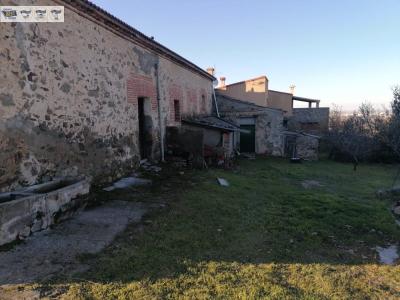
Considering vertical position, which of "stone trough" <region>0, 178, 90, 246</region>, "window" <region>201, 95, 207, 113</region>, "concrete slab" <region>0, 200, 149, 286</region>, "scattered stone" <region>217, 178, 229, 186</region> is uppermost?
"window" <region>201, 95, 207, 113</region>

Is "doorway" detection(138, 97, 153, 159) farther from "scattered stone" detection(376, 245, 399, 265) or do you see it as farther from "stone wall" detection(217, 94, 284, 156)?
"stone wall" detection(217, 94, 284, 156)

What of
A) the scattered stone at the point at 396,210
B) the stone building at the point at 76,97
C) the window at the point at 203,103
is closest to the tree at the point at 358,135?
the window at the point at 203,103

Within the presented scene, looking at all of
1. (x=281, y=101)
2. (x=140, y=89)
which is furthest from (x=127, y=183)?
(x=281, y=101)

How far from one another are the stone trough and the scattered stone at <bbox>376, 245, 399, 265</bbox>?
4706 mm

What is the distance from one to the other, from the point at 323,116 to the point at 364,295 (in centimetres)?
2517

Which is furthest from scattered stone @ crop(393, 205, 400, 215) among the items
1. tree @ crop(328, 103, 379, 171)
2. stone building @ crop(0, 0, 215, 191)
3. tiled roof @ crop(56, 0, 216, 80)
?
tree @ crop(328, 103, 379, 171)

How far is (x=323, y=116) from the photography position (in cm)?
2630

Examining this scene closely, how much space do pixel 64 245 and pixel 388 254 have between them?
15.3ft

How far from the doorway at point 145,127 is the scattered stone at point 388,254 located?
22.6 feet

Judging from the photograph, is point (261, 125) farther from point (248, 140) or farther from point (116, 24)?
point (116, 24)

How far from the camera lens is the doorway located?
9.62 meters

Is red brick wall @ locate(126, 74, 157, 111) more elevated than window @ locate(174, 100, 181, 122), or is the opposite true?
red brick wall @ locate(126, 74, 157, 111)

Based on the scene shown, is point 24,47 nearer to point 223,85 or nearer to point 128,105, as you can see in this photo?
point 128,105

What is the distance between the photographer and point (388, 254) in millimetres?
4504
